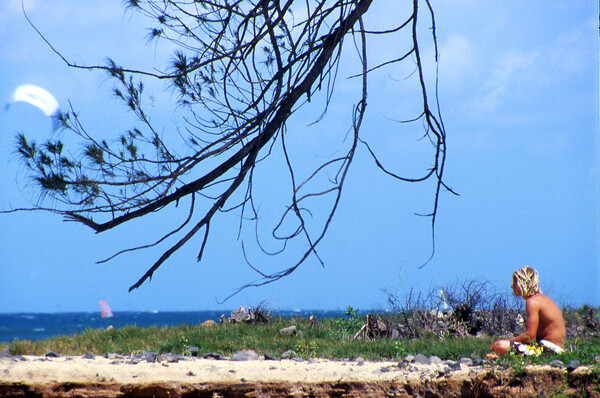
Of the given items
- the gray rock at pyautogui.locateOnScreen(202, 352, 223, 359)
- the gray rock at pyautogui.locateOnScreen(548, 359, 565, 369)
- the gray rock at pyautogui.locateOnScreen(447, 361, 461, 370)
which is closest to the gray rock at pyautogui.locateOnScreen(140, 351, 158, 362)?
the gray rock at pyautogui.locateOnScreen(202, 352, 223, 359)

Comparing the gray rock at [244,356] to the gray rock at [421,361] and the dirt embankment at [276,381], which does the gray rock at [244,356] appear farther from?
the gray rock at [421,361]

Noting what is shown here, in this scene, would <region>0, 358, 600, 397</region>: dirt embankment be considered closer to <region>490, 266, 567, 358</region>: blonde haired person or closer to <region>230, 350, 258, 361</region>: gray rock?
<region>490, 266, 567, 358</region>: blonde haired person

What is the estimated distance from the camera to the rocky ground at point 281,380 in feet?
12.3

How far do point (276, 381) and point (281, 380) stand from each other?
41 mm

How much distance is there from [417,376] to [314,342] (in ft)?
6.91

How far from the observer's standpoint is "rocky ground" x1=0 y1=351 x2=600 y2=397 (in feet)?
12.3

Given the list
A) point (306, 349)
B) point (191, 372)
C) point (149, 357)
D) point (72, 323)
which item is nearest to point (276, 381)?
point (191, 372)

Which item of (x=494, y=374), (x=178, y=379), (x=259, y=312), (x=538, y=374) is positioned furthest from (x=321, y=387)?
(x=259, y=312)

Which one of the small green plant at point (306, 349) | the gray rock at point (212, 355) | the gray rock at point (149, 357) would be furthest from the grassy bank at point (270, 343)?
the gray rock at point (149, 357)

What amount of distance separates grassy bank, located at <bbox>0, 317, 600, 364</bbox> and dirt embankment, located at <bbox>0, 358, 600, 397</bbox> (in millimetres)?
Result: 319

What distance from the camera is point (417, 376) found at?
13.1 feet

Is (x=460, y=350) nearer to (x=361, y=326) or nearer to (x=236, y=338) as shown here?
(x=361, y=326)

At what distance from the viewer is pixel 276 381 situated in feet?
12.5

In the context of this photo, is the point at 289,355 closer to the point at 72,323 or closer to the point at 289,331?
the point at 289,331
